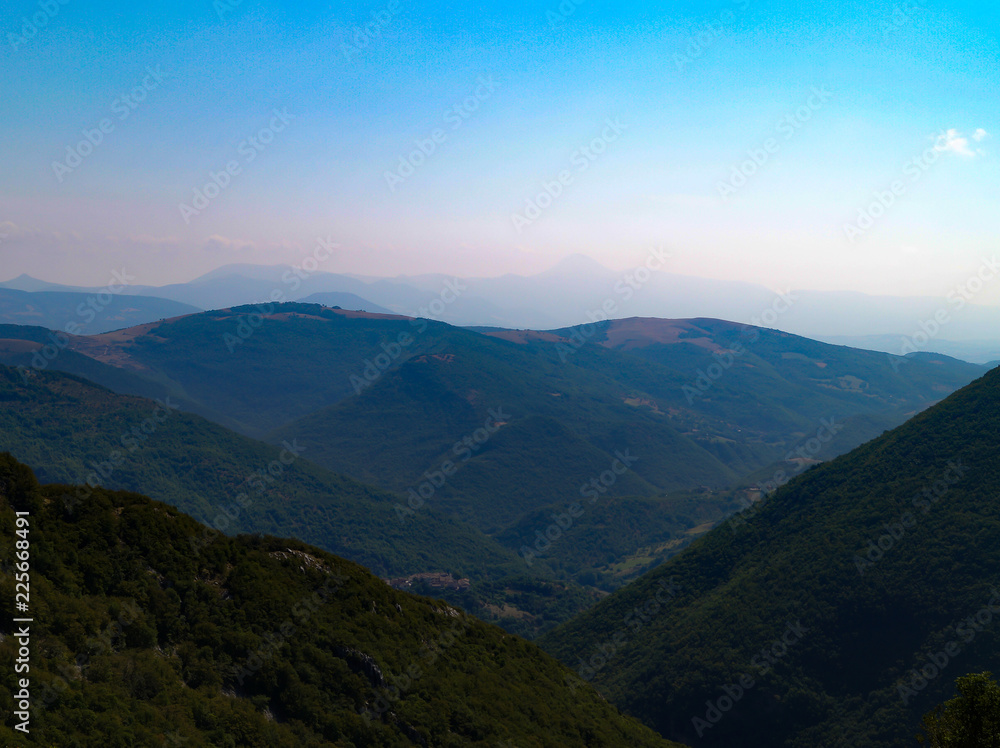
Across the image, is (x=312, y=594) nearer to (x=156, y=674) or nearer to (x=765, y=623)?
(x=156, y=674)

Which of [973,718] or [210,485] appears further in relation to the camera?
[210,485]

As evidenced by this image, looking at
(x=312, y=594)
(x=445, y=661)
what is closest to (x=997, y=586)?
(x=445, y=661)

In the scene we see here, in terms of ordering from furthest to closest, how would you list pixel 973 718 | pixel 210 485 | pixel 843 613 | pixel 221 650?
pixel 210 485 → pixel 843 613 → pixel 221 650 → pixel 973 718

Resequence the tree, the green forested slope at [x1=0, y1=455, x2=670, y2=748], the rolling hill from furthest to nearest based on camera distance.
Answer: the rolling hill < the green forested slope at [x1=0, y1=455, x2=670, y2=748] < the tree

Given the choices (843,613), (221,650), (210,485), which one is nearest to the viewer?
(221,650)

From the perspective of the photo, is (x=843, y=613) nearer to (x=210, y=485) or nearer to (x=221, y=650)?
(x=221, y=650)

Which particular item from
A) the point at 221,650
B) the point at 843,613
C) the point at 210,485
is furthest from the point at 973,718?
the point at 210,485

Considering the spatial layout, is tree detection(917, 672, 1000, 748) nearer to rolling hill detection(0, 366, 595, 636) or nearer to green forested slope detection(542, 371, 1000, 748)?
green forested slope detection(542, 371, 1000, 748)

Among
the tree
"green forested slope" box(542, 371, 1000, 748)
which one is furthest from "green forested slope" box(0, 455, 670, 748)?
"green forested slope" box(542, 371, 1000, 748)

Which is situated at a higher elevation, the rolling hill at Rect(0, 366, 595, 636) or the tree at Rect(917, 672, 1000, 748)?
the tree at Rect(917, 672, 1000, 748)

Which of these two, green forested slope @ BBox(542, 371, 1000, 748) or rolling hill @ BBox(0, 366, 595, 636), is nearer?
green forested slope @ BBox(542, 371, 1000, 748)
